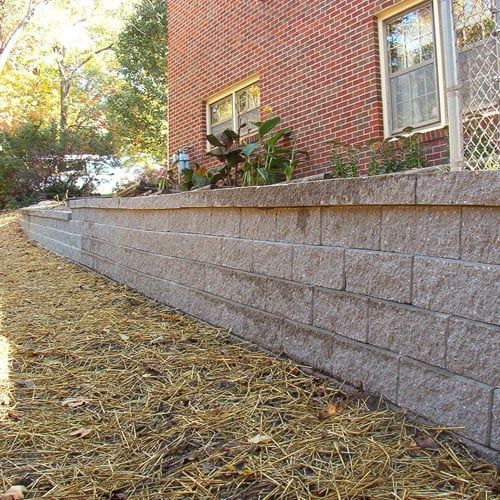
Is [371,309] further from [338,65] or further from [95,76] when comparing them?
[95,76]

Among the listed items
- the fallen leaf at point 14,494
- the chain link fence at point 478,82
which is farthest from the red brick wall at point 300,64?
the fallen leaf at point 14,494

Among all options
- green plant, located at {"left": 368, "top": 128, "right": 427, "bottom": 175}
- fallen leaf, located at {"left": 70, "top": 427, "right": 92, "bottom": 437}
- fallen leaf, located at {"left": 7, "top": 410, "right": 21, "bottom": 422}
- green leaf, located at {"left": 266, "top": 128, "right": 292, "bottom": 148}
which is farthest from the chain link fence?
green leaf, located at {"left": 266, "top": 128, "right": 292, "bottom": 148}

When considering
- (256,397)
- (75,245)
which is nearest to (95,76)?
(75,245)

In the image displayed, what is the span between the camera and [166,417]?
2.30 metres

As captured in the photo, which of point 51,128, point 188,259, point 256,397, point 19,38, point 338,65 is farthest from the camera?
point 19,38

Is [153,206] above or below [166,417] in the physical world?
above

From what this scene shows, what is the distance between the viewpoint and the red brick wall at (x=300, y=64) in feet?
18.6

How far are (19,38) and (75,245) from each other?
13780 mm

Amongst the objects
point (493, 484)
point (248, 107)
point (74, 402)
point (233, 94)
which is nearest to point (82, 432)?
point (74, 402)

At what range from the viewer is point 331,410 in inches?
87.1

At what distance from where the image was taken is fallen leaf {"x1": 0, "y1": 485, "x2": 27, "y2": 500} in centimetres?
171

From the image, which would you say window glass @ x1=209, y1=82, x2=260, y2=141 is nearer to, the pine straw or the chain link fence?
the pine straw

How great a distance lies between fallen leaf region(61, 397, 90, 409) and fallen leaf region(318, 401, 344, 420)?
1.11 meters

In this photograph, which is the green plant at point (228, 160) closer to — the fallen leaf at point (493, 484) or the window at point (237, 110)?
the window at point (237, 110)
